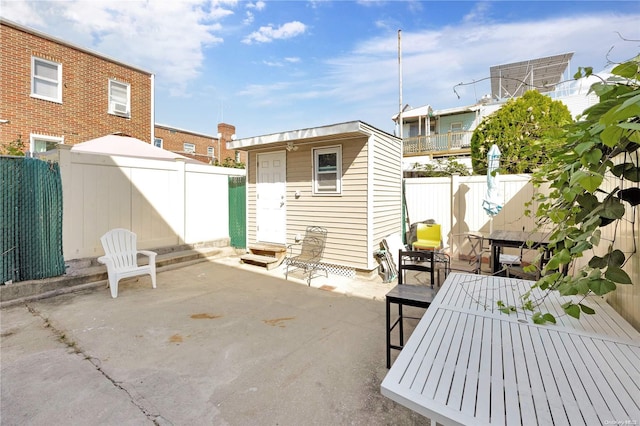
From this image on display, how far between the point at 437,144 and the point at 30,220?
54.3ft

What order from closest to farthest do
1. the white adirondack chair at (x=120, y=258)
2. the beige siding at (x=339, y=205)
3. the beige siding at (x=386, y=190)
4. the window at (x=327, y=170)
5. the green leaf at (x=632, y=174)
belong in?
the green leaf at (x=632, y=174)
the white adirondack chair at (x=120, y=258)
the beige siding at (x=339, y=205)
the beige siding at (x=386, y=190)
the window at (x=327, y=170)

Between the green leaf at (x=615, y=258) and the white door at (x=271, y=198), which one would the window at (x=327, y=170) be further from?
the green leaf at (x=615, y=258)

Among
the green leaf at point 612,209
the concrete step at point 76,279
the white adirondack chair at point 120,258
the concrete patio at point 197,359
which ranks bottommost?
the concrete patio at point 197,359

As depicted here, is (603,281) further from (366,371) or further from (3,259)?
(3,259)

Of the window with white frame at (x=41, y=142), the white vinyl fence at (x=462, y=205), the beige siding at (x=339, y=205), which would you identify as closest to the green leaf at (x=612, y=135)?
the beige siding at (x=339, y=205)

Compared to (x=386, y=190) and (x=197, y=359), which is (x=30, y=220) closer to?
(x=197, y=359)

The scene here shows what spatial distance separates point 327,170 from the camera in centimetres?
597

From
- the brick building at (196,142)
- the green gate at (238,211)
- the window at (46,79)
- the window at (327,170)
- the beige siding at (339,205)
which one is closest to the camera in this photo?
the beige siding at (339,205)

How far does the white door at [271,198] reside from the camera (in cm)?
656

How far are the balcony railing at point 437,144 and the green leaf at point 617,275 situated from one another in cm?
1556

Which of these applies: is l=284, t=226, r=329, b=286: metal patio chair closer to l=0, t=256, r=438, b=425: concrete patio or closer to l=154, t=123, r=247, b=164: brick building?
l=0, t=256, r=438, b=425: concrete patio

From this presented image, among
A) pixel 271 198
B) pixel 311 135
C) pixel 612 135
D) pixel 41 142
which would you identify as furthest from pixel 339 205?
pixel 41 142

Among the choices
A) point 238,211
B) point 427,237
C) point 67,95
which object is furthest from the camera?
point 67,95

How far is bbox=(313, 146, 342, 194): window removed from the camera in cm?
579
